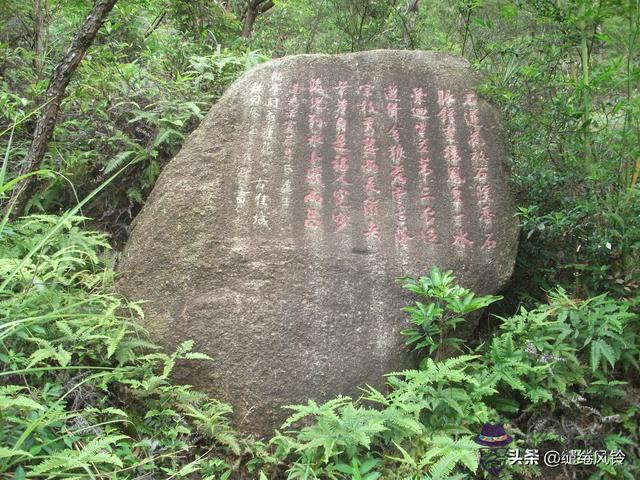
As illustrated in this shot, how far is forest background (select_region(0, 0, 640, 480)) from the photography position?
2.47 meters

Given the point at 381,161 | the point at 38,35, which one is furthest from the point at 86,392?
the point at 38,35

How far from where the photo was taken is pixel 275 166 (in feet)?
12.1

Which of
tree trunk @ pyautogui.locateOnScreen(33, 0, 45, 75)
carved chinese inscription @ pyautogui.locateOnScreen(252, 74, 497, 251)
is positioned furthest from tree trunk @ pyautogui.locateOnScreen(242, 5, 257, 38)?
carved chinese inscription @ pyautogui.locateOnScreen(252, 74, 497, 251)

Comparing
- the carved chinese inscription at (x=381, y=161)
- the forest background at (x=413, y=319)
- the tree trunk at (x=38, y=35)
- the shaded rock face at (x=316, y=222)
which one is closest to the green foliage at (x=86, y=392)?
the forest background at (x=413, y=319)

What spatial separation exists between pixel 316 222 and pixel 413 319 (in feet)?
2.98

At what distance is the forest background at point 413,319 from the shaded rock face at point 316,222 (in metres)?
0.19

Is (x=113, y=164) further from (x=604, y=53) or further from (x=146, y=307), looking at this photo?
(x=604, y=53)

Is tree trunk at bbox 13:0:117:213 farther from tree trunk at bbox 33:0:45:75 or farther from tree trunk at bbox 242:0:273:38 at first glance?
tree trunk at bbox 242:0:273:38

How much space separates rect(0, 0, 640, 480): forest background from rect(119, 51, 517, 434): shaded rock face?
7.3 inches

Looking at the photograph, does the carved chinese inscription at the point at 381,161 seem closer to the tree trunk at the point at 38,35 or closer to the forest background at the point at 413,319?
the forest background at the point at 413,319

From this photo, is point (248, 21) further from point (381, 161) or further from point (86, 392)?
point (86, 392)

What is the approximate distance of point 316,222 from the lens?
3.50 metres

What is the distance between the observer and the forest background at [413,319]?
2475 millimetres

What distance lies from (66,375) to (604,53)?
19.5ft
